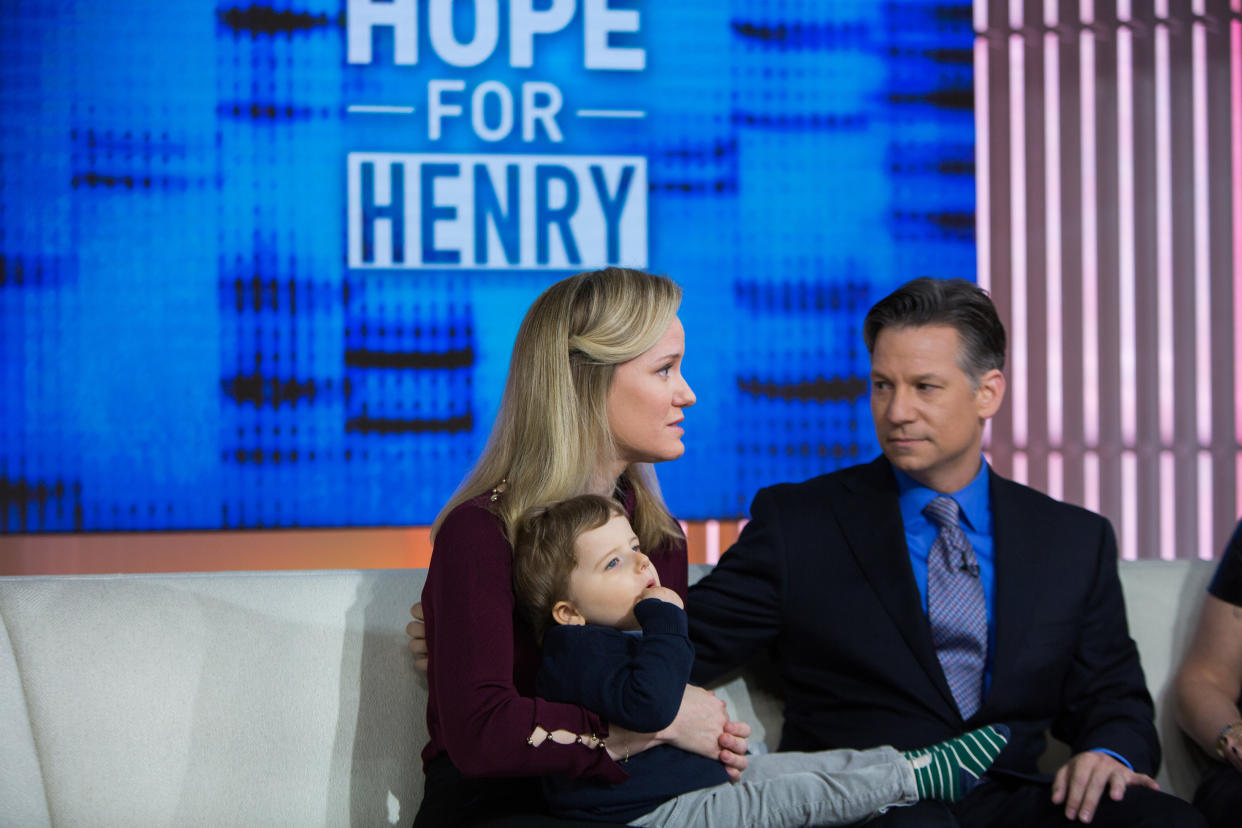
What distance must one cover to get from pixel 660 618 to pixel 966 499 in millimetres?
851

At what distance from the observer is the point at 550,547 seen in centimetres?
174

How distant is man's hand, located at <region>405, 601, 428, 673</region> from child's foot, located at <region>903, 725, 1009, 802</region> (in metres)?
0.87

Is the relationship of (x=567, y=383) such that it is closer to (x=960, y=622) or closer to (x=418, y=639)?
(x=418, y=639)

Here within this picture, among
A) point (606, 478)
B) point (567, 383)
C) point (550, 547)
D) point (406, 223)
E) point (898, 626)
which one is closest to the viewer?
point (550, 547)

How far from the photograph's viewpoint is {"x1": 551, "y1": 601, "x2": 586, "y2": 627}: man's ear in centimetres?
176

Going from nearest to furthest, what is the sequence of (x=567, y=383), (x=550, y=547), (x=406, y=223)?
(x=550, y=547), (x=567, y=383), (x=406, y=223)

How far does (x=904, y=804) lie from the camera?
188cm

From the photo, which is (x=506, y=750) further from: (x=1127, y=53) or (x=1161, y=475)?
(x=1127, y=53)

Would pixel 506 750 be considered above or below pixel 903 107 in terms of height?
below

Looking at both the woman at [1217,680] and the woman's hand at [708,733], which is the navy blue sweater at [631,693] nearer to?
the woman's hand at [708,733]

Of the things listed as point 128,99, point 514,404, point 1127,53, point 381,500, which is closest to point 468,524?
point 514,404

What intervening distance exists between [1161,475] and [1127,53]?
5.30 feet

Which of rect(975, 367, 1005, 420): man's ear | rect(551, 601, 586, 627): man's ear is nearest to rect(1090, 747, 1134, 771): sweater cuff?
rect(975, 367, 1005, 420): man's ear

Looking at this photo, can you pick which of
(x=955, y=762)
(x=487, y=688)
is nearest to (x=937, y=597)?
(x=955, y=762)
